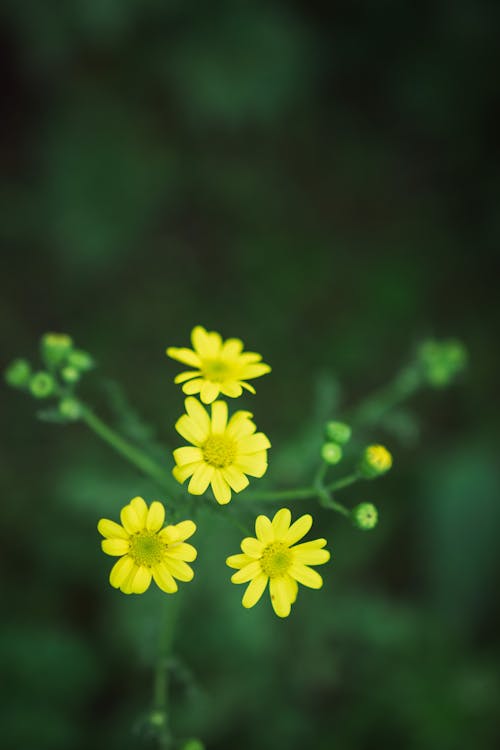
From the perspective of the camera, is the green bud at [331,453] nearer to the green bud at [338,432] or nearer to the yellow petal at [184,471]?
the green bud at [338,432]

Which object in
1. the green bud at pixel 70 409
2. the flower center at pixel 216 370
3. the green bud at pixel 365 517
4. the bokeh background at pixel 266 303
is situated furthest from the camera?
the bokeh background at pixel 266 303

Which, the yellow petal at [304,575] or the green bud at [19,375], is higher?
the green bud at [19,375]

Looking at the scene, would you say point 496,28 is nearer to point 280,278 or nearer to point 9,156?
point 280,278

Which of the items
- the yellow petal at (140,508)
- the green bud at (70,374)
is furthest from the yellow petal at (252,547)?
the green bud at (70,374)

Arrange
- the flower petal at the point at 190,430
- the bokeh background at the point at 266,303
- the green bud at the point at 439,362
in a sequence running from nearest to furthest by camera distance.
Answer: the flower petal at the point at 190,430 → the green bud at the point at 439,362 → the bokeh background at the point at 266,303

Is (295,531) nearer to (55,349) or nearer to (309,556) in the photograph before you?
(309,556)

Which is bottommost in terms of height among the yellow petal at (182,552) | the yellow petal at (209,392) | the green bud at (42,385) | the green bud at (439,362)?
the yellow petal at (182,552)

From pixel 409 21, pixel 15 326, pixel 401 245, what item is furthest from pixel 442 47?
pixel 15 326
